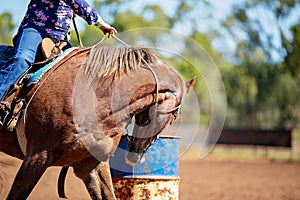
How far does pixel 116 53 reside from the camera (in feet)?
16.7

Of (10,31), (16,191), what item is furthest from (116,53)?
(10,31)

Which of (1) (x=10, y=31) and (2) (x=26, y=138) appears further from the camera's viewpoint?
(1) (x=10, y=31)

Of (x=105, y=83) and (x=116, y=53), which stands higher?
(x=116, y=53)

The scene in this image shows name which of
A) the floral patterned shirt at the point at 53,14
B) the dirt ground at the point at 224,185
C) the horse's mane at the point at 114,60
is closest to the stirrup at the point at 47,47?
the floral patterned shirt at the point at 53,14

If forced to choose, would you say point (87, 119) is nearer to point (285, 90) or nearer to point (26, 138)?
point (26, 138)

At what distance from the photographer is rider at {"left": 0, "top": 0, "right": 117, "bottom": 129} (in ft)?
16.2

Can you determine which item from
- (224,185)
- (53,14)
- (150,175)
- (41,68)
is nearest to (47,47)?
(41,68)

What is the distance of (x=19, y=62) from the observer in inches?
193

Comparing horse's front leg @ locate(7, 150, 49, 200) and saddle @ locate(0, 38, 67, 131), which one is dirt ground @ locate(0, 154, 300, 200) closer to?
saddle @ locate(0, 38, 67, 131)

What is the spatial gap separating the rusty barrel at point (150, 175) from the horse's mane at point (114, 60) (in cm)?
110

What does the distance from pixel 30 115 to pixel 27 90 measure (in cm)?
27

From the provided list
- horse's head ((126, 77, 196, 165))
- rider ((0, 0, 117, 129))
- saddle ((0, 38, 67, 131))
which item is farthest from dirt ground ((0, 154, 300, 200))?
horse's head ((126, 77, 196, 165))

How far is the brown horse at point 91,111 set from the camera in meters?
4.73

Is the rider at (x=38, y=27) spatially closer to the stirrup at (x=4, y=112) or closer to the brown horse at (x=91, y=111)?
the stirrup at (x=4, y=112)
